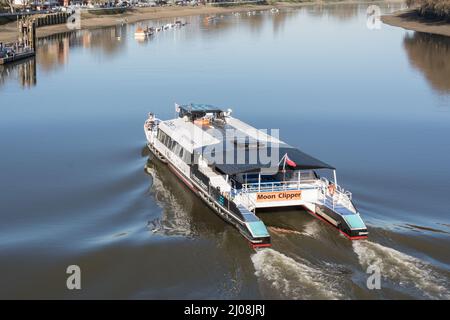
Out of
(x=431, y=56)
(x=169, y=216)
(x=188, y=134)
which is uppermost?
(x=431, y=56)

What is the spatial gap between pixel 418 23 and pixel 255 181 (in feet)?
431

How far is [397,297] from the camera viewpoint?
19781 mm

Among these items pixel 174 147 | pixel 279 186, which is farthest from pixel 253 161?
pixel 174 147

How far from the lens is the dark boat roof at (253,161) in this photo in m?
27.1

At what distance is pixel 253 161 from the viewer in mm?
27625

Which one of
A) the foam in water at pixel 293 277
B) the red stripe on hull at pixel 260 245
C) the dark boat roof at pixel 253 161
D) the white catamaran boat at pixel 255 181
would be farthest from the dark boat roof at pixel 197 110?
the foam in water at pixel 293 277

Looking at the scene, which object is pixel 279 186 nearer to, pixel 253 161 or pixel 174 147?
pixel 253 161

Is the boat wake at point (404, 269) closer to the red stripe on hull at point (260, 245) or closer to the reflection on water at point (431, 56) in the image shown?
the red stripe on hull at point (260, 245)

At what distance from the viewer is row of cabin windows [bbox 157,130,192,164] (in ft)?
104

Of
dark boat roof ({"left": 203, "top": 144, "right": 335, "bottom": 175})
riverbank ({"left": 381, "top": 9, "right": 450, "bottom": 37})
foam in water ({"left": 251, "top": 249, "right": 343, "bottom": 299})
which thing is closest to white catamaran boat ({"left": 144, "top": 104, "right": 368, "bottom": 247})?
dark boat roof ({"left": 203, "top": 144, "right": 335, "bottom": 175})

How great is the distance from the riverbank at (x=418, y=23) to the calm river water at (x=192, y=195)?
174ft
